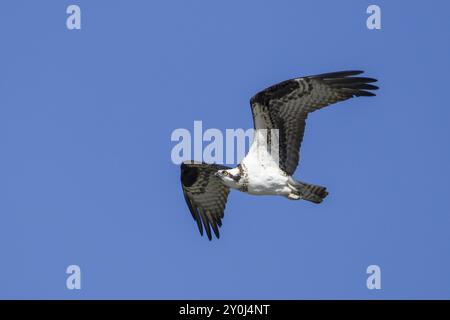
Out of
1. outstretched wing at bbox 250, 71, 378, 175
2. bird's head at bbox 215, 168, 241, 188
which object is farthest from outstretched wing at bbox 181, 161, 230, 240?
outstretched wing at bbox 250, 71, 378, 175

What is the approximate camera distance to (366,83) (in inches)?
598

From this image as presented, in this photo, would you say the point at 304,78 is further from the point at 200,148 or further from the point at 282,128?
the point at 200,148

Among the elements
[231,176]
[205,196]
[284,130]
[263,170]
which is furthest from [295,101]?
[205,196]

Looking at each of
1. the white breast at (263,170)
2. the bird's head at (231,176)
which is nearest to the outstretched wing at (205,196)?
the bird's head at (231,176)

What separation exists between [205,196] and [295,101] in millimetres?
2818

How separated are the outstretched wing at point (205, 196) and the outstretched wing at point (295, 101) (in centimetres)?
199

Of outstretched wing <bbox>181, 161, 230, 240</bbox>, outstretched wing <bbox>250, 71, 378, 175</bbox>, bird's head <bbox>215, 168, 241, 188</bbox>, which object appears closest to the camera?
outstretched wing <bbox>250, 71, 378, 175</bbox>

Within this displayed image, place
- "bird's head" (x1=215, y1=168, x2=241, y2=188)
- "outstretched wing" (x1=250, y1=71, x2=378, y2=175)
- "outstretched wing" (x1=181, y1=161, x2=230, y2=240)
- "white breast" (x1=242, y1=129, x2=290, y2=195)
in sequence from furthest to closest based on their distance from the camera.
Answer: "outstretched wing" (x1=181, y1=161, x2=230, y2=240) → "bird's head" (x1=215, y1=168, x2=241, y2=188) → "white breast" (x1=242, y1=129, x2=290, y2=195) → "outstretched wing" (x1=250, y1=71, x2=378, y2=175)

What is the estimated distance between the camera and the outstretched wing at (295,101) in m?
15.2

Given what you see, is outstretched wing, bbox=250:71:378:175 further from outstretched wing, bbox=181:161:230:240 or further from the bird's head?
outstretched wing, bbox=181:161:230:240

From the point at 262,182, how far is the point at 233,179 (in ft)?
1.45

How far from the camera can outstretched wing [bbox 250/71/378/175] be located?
15.2 metres

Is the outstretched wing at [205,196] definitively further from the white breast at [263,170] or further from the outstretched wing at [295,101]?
the outstretched wing at [295,101]
